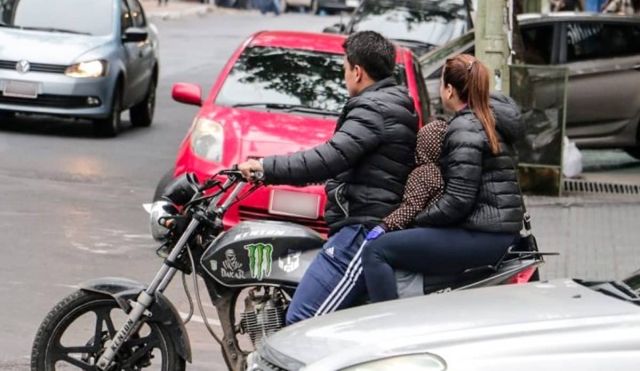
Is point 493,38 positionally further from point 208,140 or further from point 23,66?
point 23,66

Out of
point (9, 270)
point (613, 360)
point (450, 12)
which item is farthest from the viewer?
point (450, 12)

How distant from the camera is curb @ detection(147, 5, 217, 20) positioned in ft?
142

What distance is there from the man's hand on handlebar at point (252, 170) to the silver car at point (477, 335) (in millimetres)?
939

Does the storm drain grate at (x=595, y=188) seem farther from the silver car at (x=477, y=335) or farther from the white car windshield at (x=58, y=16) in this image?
the silver car at (x=477, y=335)

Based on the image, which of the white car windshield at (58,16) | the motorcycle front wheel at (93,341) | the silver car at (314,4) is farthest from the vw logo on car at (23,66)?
the silver car at (314,4)

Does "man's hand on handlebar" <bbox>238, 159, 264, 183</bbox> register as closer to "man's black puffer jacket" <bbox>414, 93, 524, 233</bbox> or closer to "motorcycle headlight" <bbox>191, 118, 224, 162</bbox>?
"man's black puffer jacket" <bbox>414, 93, 524, 233</bbox>

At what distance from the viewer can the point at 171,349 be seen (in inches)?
256

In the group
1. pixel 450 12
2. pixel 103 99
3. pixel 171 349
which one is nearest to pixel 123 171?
pixel 103 99

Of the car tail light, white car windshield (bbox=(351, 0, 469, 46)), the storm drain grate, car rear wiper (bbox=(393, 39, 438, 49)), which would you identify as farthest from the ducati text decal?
car rear wiper (bbox=(393, 39, 438, 49))

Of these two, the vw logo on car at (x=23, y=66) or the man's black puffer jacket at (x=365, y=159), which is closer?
the man's black puffer jacket at (x=365, y=159)

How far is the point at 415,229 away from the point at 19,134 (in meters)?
10.9

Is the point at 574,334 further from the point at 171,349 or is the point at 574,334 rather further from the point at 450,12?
the point at 450,12

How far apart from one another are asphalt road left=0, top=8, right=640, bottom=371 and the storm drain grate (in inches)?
21.0

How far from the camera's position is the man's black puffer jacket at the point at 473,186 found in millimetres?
6152
